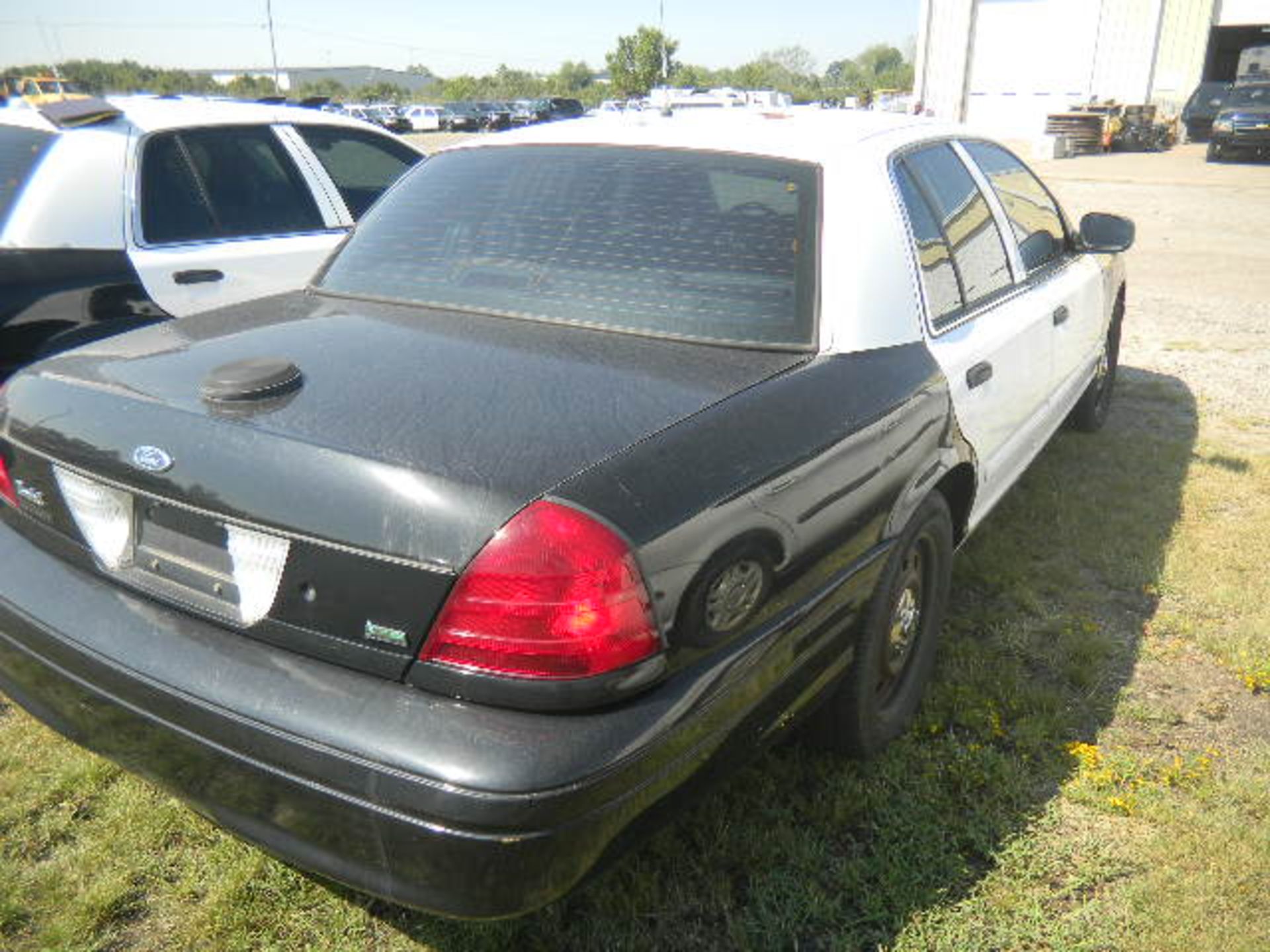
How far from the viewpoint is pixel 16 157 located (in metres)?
3.95

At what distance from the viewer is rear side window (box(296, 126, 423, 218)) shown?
499 cm

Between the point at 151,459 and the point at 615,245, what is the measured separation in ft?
4.02

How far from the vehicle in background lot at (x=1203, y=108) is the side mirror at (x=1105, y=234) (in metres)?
31.2

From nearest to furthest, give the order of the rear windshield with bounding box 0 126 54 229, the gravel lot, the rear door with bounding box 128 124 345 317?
the rear windshield with bounding box 0 126 54 229 < the rear door with bounding box 128 124 345 317 < the gravel lot

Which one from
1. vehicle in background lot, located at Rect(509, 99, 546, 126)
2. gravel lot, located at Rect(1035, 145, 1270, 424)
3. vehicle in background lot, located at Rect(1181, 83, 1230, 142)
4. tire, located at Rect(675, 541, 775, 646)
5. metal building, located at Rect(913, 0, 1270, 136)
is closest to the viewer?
tire, located at Rect(675, 541, 775, 646)

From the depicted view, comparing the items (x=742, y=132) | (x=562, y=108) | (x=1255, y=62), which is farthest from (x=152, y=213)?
(x=562, y=108)

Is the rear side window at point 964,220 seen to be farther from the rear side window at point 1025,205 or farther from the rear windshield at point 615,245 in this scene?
the rear windshield at point 615,245

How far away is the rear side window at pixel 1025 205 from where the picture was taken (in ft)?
11.7

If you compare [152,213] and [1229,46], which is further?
[1229,46]

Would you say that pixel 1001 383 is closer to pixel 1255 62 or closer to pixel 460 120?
pixel 1255 62

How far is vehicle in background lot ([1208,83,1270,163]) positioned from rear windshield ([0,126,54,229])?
89.4 feet

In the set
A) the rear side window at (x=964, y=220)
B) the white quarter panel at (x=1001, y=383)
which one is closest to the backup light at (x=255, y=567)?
the white quarter panel at (x=1001, y=383)

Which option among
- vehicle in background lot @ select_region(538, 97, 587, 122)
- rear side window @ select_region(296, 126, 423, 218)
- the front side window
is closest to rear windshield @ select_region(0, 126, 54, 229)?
rear side window @ select_region(296, 126, 423, 218)

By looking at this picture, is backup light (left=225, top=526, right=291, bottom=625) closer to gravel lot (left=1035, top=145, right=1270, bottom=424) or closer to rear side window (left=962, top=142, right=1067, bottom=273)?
rear side window (left=962, top=142, right=1067, bottom=273)
